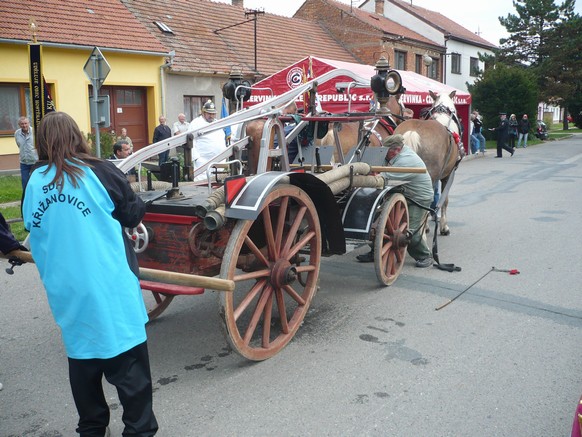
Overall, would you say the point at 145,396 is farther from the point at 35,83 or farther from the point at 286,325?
the point at 35,83

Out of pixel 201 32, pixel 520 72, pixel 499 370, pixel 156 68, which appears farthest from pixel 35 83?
pixel 520 72

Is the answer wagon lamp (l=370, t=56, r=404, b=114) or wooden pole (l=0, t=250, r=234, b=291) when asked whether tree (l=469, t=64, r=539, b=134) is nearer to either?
wagon lamp (l=370, t=56, r=404, b=114)

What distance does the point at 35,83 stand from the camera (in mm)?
9148

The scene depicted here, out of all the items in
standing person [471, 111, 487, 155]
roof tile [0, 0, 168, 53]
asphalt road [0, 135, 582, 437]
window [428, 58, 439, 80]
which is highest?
window [428, 58, 439, 80]

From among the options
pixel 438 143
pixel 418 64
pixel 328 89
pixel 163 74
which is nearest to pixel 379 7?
pixel 418 64

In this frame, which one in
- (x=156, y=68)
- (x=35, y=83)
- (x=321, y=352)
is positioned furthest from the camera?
(x=156, y=68)

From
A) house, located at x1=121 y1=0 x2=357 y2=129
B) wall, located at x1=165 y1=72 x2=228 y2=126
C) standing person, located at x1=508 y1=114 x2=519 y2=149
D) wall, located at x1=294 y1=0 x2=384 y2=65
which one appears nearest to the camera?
wall, located at x1=165 y1=72 x2=228 y2=126

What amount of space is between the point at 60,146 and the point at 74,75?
14671 millimetres

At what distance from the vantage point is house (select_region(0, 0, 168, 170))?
1485 cm

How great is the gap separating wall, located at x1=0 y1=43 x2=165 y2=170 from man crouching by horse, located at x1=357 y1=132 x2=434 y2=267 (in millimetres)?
11801

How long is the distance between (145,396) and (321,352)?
5.88 feet

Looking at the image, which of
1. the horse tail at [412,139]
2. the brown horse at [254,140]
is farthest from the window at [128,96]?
the brown horse at [254,140]

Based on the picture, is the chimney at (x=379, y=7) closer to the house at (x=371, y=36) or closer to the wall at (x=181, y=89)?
the house at (x=371, y=36)

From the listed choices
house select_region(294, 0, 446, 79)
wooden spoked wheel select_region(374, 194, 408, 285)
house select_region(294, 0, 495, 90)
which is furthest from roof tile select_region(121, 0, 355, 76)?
wooden spoked wheel select_region(374, 194, 408, 285)
